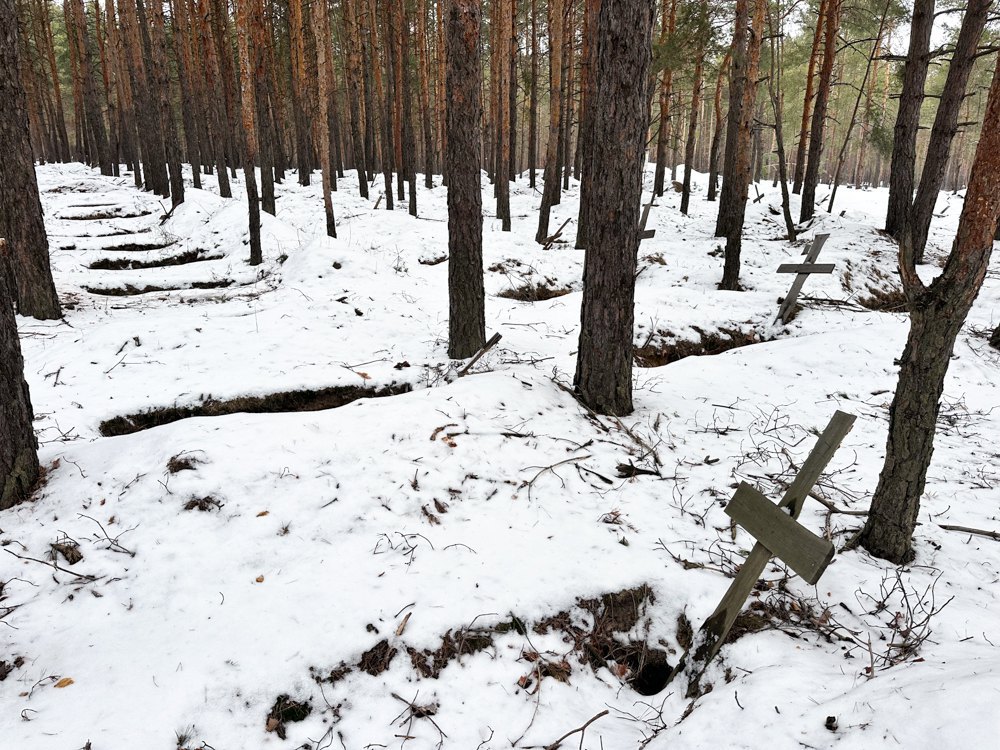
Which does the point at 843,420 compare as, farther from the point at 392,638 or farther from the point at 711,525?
the point at 392,638

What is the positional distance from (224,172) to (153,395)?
14.3 metres

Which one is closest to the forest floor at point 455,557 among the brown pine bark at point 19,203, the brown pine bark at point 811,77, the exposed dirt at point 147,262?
the brown pine bark at point 19,203

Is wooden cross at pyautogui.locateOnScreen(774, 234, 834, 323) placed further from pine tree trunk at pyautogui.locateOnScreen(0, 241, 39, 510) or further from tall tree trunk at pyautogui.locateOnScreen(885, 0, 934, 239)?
pine tree trunk at pyautogui.locateOnScreen(0, 241, 39, 510)

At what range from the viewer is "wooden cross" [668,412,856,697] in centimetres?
237

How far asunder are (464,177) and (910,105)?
38.6 feet

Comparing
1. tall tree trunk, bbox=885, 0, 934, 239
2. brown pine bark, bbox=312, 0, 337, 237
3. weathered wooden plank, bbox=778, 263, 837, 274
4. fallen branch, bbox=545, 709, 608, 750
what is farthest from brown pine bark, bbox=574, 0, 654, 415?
tall tree trunk, bbox=885, 0, 934, 239

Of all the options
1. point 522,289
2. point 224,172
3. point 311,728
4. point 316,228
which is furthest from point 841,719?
point 224,172

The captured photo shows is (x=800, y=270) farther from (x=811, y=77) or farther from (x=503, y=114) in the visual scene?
(x=811, y=77)

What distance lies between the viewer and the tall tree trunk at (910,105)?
11.1 metres

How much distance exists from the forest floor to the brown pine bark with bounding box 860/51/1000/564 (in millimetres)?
322

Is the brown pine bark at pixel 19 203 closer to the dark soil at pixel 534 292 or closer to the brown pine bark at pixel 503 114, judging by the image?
the dark soil at pixel 534 292

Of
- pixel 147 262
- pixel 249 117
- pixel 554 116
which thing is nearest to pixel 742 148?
pixel 554 116

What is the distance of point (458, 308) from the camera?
6137mm

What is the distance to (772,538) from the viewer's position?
2.47 m
